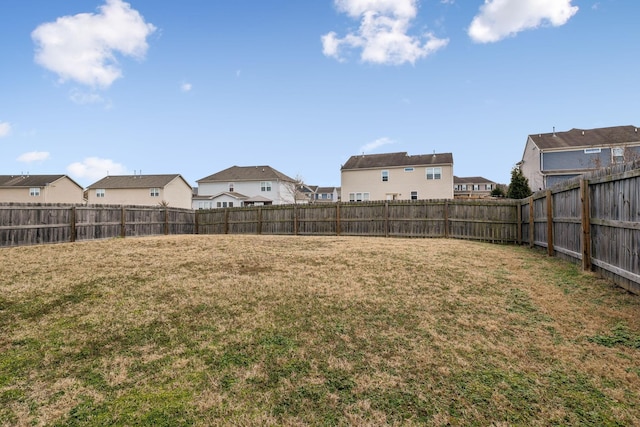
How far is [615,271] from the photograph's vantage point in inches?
216

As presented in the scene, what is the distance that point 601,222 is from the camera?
6035mm

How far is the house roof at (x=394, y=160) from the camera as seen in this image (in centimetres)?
3362

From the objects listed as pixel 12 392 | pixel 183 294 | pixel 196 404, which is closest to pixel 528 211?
pixel 183 294

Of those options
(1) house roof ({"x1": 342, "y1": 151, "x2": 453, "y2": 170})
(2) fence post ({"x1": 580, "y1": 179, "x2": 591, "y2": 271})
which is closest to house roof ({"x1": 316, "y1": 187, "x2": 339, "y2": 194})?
(1) house roof ({"x1": 342, "y1": 151, "x2": 453, "y2": 170})

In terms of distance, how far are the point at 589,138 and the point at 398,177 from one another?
18497mm

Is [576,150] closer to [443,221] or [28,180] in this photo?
[443,221]

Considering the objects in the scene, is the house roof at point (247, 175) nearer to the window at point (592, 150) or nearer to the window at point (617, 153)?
the window at point (592, 150)

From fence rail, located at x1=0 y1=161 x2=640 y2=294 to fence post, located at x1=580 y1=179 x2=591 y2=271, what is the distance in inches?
0.6

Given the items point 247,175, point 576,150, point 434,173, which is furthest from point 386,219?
point 247,175

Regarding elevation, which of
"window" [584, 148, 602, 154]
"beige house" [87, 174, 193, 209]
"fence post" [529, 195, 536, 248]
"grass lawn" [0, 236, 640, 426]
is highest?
"window" [584, 148, 602, 154]

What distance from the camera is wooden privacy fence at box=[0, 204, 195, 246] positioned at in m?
11.2

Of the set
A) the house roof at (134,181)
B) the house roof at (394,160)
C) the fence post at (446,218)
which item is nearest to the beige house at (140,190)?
the house roof at (134,181)

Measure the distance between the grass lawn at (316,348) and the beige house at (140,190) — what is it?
39.6 meters

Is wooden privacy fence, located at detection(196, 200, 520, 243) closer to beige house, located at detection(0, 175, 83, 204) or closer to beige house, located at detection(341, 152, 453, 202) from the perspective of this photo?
beige house, located at detection(341, 152, 453, 202)
